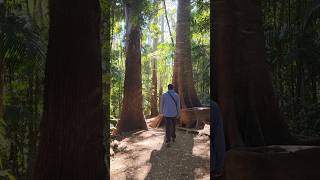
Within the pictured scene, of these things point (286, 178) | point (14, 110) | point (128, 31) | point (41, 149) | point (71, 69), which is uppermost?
point (128, 31)

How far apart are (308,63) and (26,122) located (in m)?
5.57

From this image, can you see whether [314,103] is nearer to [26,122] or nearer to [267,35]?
[267,35]

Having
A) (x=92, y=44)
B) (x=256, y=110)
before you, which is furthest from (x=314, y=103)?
(x=92, y=44)

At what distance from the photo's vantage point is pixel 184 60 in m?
17.2

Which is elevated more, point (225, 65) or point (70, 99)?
point (225, 65)

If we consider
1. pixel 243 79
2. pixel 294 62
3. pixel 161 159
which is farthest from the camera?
pixel 161 159

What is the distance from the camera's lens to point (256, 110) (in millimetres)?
5918

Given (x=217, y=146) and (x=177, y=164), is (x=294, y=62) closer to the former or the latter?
(x=177, y=164)

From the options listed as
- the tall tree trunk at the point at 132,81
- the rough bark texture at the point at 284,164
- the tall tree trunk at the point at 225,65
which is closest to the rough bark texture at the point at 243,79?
the tall tree trunk at the point at 225,65

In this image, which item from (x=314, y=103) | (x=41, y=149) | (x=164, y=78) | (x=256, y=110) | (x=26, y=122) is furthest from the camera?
(x=164, y=78)

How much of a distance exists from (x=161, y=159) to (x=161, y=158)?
0.36 ft

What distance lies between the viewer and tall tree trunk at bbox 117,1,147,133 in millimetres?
15305

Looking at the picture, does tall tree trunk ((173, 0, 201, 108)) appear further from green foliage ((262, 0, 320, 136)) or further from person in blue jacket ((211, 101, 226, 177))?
person in blue jacket ((211, 101, 226, 177))

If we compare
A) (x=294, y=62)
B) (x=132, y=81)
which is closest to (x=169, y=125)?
(x=294, y=62)
